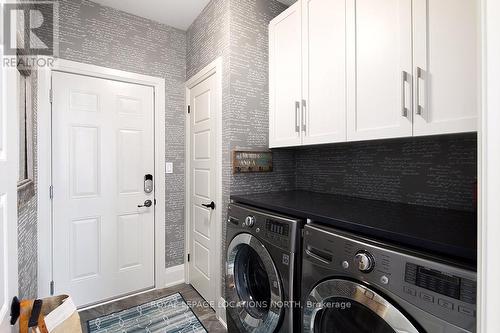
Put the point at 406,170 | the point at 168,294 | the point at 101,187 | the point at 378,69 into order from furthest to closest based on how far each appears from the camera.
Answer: the point at 168,294 → the point at 101,187 → the point at 406,170 → the point at 378,69

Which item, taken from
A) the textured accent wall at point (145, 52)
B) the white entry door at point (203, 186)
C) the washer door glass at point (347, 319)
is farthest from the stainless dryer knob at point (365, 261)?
the textured accent wall at point (145, 52)

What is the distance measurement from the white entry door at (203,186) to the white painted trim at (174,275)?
134 mm

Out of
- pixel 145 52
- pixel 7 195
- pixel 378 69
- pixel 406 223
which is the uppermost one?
pixel 145 52

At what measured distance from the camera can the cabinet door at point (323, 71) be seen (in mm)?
1405

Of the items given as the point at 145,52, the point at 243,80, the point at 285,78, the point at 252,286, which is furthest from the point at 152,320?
the point at 145,52

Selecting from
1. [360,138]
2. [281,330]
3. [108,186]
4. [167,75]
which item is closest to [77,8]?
[167,75]

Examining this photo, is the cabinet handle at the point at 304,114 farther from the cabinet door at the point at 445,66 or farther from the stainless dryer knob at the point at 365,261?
the stainless dryer knob at the point at 365,261

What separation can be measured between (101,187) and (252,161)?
4.57ft

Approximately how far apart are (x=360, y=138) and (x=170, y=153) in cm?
185

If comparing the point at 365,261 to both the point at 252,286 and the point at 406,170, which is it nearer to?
the point at 406,170

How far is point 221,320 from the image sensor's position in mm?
1951

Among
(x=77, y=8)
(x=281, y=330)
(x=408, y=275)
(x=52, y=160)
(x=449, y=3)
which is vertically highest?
(x=77, y=8)

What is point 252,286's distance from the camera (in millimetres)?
1624

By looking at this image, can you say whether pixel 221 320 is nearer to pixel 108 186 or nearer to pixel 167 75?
pixel 108 186
